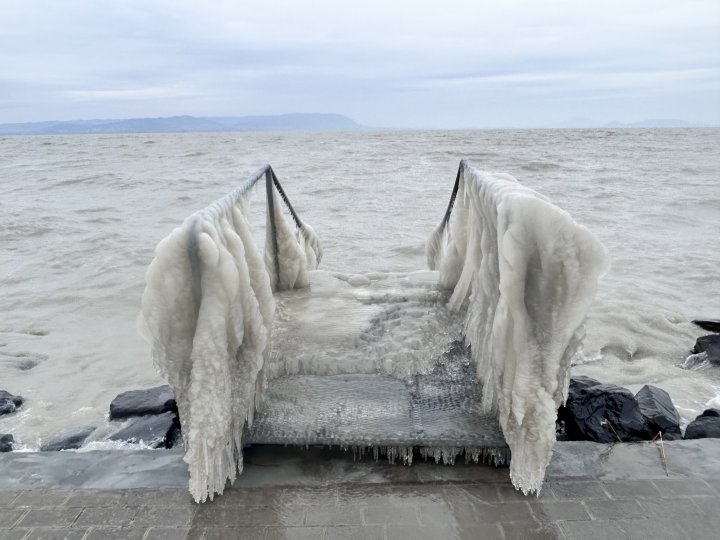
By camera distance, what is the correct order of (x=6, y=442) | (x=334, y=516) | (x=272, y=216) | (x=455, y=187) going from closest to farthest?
(x=334, y=516), (x=6, y=442), (x=455, y=187), (x=272, y=216)

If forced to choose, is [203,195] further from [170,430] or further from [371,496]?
[371,496]

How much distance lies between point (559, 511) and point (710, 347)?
4.78 metres

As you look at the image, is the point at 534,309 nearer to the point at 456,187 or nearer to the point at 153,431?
the point at 456,187

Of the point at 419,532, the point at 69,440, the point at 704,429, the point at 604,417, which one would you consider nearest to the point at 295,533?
the point at 419,532

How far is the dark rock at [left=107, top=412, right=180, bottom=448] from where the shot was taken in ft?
15.1

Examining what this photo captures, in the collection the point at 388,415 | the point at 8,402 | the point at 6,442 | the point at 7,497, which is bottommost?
the point at 8,402

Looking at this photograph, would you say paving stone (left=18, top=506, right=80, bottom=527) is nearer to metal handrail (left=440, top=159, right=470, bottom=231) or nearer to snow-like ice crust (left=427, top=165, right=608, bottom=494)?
snow-like ice crust (left=427, top=165, right=608, bottom=494)

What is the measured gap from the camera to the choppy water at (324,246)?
6.63m

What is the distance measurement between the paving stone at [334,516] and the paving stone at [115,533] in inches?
35.1

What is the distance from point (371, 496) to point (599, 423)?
209cm

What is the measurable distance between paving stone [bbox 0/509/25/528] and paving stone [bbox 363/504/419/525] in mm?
1915

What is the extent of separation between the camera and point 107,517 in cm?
306

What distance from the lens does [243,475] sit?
3.38 m

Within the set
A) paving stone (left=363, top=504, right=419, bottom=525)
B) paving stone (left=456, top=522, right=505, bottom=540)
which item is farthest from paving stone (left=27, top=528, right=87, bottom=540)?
paving stone (left=456, top=522, right=505, bottom=540)
